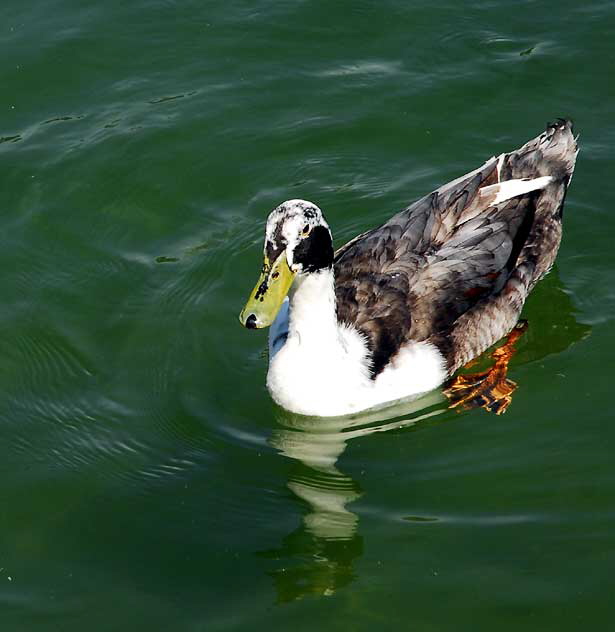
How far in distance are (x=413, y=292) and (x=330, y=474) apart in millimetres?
1843

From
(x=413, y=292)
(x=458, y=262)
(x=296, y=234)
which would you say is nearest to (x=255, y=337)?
(x=413, y=292)

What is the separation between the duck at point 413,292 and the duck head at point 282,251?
0.01 metres

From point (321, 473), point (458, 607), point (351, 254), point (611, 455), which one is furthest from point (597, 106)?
point (458, 607)

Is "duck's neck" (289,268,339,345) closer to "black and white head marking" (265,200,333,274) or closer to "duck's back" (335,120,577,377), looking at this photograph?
"black and white head marking" (265,200,333,274)

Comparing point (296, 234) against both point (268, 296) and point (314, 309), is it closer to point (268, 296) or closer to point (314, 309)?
point (268, 296)

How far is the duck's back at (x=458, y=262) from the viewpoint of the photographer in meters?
10.1

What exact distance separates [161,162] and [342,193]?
6.77ft

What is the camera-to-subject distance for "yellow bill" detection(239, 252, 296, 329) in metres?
8.66

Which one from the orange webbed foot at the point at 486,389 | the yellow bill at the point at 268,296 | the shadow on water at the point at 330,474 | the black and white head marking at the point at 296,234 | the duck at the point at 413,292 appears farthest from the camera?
the orange webbed foot at the point at 486,389

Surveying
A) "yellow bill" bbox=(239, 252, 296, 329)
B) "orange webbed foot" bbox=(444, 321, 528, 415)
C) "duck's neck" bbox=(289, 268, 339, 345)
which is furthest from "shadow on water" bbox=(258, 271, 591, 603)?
"yellow bill" bbox=(239, 252, 296, 329)

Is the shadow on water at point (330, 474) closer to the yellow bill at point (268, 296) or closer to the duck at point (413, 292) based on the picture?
the duck at point (413, 292)

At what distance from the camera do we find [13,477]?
31.0 feet

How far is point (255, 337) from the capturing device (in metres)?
11.0

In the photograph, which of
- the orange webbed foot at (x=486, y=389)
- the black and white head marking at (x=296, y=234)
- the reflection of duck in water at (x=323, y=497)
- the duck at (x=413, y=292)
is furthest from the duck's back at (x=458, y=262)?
the black and white head marking at (x=296, y=234)
